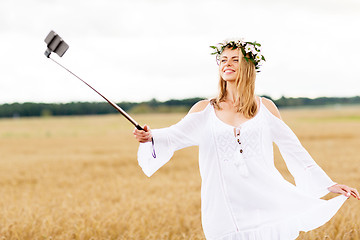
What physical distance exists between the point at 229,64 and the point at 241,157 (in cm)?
86

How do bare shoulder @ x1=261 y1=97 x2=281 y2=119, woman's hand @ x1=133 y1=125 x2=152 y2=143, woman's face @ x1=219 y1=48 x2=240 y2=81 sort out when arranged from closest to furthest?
1. woman's hand @ x1=133 y1=125 x2=152 y2=143
2. woman's face @ x1=219 y1=48 x2=240 y2=81
3. bare shoulder @ x1=261 y1=97 x2=281 y2=119

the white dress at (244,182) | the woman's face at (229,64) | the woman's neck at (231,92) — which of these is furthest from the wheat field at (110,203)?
the woman's face at (229,64)

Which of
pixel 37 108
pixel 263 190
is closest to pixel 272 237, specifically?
pixel 263 190

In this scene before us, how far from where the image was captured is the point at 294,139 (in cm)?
426

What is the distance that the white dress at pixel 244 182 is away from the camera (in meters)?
3.94

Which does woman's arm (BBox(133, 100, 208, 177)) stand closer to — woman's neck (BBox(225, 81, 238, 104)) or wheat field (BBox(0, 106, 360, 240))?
woman's neck (BBox(225, 81, 238, 104))

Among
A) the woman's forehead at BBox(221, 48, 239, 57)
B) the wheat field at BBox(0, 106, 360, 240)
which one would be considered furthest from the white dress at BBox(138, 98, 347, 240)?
the wheat field at BBox(0, 106, 360, 240)

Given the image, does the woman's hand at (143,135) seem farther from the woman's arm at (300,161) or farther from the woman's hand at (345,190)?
the woman's hand at (345,190)

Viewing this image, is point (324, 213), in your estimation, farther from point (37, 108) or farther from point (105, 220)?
point (37, 108)

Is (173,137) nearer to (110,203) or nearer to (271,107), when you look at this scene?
(271,107)

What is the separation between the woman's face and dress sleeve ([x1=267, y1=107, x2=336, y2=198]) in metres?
0.67

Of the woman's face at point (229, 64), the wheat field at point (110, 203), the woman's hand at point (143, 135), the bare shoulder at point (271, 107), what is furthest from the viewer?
the wheat field at point (110, 203)

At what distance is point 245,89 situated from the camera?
159 inches

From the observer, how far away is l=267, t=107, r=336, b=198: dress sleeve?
4.23 m
